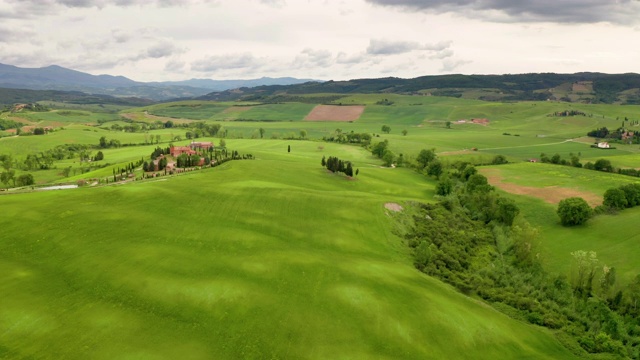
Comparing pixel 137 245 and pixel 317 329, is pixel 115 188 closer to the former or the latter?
pixel 137 245

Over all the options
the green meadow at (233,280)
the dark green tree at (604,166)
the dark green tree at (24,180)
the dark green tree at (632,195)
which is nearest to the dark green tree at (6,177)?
the dark green tree at (24,180)

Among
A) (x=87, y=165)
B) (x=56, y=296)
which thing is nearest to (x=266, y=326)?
(x=56, y=296)

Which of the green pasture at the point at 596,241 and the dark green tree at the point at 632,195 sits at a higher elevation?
the dark green tree at the point at 632,195

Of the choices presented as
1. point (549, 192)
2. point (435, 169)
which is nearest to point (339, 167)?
point (435, 169)

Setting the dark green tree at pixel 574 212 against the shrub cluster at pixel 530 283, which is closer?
the shrub cluster at pixel 530 283

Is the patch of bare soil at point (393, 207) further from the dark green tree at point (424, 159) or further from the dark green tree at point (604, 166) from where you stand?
the dark green tree at point (604, 166)

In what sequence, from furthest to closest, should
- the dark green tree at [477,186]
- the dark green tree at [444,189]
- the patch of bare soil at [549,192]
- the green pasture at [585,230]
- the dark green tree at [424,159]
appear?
1. the dark green tree at [424,159]
2. the dark green tree at [444,189]
3. the patch of bare soil at [549,192]
4. the dark green tree at [477,186]
5. the green pasture at [585,230]

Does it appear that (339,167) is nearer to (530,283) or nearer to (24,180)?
(530,283)

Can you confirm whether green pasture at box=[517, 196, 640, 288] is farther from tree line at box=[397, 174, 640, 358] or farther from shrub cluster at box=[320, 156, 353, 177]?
shrub cluster at box=[320, 156, 353, 177]
